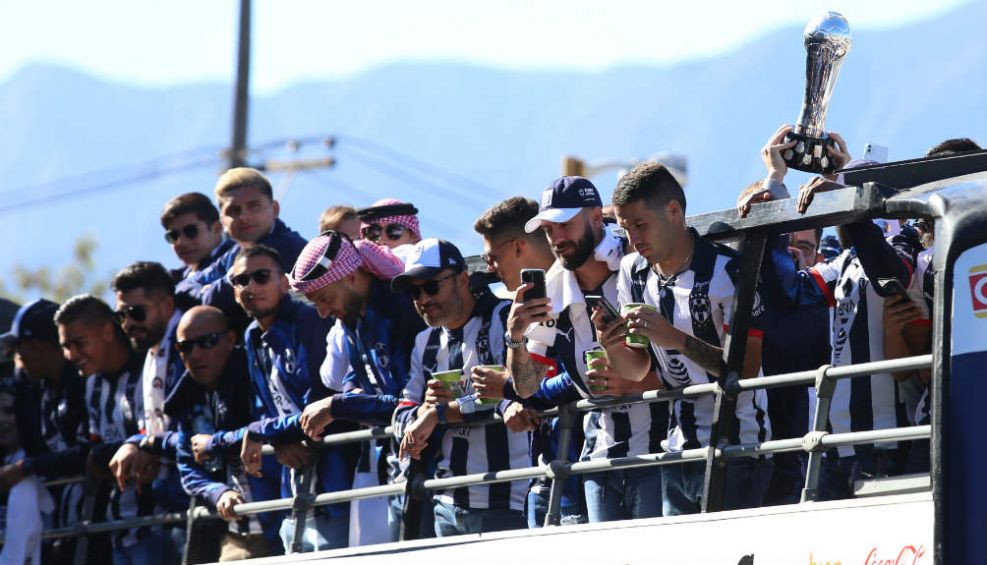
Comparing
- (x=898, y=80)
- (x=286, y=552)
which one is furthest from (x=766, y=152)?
(x=898, y=80)

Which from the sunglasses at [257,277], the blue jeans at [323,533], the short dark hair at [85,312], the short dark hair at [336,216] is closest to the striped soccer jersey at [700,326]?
the blue jeans at [323,533]

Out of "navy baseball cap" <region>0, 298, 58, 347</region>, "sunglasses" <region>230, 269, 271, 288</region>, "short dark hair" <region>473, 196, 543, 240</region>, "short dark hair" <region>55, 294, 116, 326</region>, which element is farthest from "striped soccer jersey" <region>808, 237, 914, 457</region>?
"navy baseball cap" <region>0, 298, 58, 347</region>

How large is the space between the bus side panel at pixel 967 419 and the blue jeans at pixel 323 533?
3.65 meters

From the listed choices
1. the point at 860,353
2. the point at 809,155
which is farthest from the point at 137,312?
the point at 860,353

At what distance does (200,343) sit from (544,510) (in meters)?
2.66

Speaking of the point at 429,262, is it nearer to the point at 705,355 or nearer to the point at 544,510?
the point at 544,510

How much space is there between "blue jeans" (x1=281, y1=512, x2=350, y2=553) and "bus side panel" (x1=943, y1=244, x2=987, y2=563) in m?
3.65

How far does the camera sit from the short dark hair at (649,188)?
6828 millimetres

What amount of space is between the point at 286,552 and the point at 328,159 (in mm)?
23451

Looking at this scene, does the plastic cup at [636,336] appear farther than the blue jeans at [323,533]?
No

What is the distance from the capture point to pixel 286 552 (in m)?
8.50

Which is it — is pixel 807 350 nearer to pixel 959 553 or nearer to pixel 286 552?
pixel 959 553

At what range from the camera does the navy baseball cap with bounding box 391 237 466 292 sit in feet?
25.5

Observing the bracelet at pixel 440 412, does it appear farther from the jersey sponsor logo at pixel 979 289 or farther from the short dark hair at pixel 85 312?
the short dark hair at pixel 85 312
